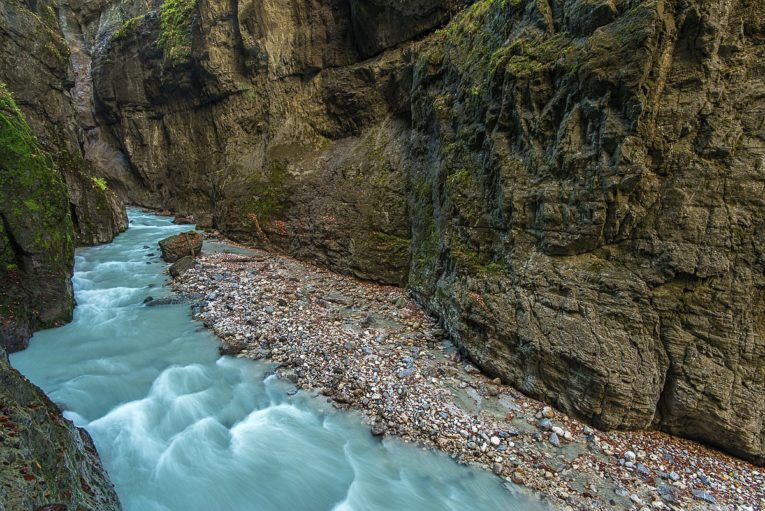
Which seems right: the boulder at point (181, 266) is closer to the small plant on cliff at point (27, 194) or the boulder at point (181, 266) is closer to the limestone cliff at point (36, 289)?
the limestone cliff at point (36, 289)

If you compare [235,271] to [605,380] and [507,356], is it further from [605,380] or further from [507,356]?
[605,380]

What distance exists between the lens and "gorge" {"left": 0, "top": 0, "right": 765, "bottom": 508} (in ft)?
16.0

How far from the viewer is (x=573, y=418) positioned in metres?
5.61

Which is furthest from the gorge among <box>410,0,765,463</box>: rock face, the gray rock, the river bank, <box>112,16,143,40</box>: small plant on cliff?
<box>112,16,143,40</box>: small plant on cliff

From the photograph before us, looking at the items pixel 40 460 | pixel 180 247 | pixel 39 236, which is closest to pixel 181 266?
pixel 180 247

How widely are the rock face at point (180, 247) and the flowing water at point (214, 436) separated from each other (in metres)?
5.23

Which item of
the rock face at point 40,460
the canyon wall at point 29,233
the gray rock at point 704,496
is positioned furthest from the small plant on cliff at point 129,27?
the gray rock at point 704,496

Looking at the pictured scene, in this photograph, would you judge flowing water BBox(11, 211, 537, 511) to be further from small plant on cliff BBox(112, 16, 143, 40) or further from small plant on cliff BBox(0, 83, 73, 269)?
small plant on cliff BBox(112, 16, 143, 40)

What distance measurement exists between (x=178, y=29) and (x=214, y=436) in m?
24.4

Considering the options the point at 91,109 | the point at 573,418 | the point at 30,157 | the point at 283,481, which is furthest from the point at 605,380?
the point at 91,109

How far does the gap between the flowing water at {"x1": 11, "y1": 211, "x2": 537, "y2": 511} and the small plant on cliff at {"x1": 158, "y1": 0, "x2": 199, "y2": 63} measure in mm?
18828

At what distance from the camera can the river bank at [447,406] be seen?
4.66 meters

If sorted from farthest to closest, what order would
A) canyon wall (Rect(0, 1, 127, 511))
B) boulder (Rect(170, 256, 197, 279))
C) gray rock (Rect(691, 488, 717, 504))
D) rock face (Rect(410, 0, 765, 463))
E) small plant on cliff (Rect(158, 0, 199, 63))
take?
1. small plant on cliff (Rect(158, 0, 199, 63))
2. boulder (Rect(170, 256, 197, 279))
3. rock face (Rect(410, 0, 765, 463))
4. gray rock (Rect(691, 488, 717, 504))
5. canyon wall (Rect(0, 1, 127, 511))

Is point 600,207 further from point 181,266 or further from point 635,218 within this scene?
point 181,266
